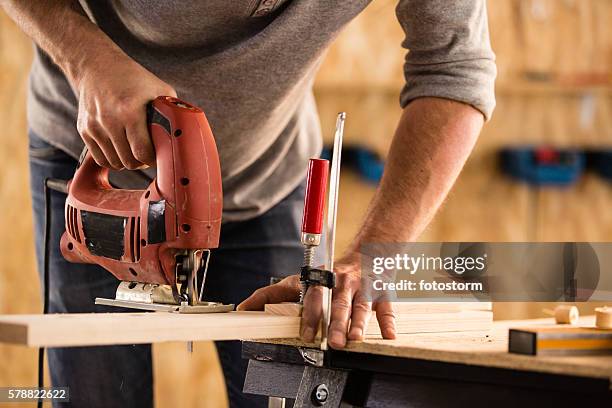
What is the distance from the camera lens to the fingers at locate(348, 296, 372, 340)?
52.2 inches

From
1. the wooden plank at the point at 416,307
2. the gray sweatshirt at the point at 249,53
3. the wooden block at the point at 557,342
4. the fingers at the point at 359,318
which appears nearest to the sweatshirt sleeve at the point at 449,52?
the gray sweatshirt at the point at 249,53

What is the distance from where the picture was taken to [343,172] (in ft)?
14.3

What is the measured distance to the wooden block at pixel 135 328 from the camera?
1098 mm

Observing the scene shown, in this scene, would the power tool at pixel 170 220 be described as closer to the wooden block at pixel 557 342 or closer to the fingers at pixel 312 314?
the fingers at pixel 312 314

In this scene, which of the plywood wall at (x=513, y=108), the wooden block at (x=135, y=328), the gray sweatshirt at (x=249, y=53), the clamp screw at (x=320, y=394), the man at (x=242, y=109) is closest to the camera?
the wooden block at (x=135, y=328)

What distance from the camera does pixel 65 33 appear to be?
1534mm

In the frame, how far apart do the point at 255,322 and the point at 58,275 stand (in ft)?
2.25

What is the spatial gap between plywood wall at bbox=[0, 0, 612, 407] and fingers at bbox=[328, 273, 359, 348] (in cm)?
277

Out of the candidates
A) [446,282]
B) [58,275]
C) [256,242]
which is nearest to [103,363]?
[58,275]

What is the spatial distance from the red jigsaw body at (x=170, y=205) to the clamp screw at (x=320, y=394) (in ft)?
0.85

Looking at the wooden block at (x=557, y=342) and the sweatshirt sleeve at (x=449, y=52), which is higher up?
the sweatshirt sleeve at (x=449, y=52)

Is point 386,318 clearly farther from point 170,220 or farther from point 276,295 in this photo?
point 170,220

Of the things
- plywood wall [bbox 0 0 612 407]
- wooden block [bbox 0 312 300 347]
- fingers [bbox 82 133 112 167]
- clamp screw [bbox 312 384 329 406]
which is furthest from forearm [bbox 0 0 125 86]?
plywood wall [bbox 0 0 612 407]

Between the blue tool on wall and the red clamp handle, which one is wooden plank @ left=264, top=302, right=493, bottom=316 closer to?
the red clamp handle
